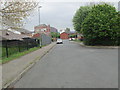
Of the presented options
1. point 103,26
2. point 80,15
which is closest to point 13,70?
point 103,26

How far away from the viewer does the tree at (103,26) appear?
17766 mm

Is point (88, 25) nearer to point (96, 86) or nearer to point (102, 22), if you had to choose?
point (102, 22)

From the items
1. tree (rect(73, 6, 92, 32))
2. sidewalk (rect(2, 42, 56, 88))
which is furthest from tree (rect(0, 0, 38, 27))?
tree (rect(73, 6, 92, 32))

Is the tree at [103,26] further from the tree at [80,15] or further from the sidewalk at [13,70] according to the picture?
the sidewalk at [13,70]

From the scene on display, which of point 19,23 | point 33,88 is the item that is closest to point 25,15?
point 19,23

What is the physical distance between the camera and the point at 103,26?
17578 millimetres

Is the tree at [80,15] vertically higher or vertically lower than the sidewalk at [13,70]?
higher

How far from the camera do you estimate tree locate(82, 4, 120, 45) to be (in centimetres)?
1777

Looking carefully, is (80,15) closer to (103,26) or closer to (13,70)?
(103,26)

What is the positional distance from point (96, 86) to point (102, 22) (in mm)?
15814

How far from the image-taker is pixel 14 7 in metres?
8.50

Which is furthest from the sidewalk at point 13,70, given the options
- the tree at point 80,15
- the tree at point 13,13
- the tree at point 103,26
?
the tree at point 80,15

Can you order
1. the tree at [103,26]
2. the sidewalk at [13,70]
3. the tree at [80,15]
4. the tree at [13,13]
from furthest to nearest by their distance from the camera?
the tree at [80,15] < the tree at [103,26] < the tree at [13,13] < the sidewalk at [13,70]

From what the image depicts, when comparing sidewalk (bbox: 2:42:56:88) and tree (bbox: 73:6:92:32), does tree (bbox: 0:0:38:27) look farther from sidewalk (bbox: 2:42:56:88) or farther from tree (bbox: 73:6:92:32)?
tree (bbox: 73:6:92:32)
